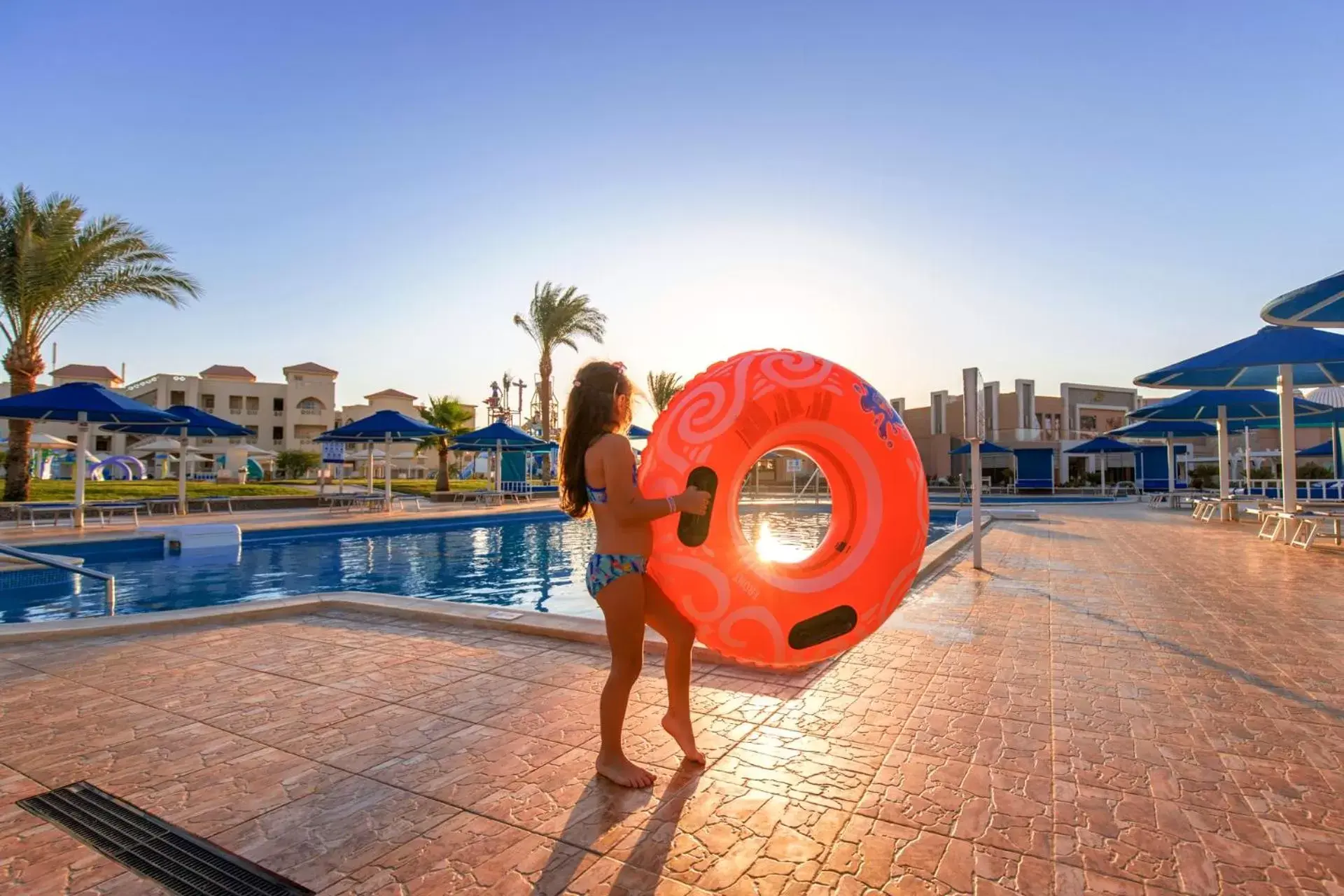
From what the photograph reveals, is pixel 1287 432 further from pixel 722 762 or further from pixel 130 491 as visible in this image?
pixel 130 491

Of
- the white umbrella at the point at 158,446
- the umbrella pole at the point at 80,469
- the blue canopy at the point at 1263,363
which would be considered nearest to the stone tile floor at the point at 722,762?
the blue canopy at the point at 1263,363

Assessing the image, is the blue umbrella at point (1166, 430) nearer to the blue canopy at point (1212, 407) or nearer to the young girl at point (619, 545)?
the blue canopy at point (1212, 407)

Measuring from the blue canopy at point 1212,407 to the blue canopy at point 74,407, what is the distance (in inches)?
901

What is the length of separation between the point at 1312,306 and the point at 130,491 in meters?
28.7

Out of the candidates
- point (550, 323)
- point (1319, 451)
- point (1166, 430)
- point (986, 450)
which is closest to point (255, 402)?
point (550, 323)

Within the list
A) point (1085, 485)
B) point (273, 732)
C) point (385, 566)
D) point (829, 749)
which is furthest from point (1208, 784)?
point (1085, 485)

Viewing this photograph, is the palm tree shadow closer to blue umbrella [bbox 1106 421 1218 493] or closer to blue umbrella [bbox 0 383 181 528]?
blue umbrella [bbox 0 383 181 528]

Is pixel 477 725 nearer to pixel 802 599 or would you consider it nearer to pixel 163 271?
pixel 802 599

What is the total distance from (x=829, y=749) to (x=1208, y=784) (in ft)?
5.12

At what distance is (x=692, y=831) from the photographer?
2.49 m

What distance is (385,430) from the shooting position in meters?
19.3

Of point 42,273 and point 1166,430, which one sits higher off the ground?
point 42,273

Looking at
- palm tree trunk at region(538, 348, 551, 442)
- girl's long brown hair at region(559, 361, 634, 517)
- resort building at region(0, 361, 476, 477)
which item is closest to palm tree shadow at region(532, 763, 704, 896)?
girl's long brown hair at region(559, 361, 634, 517)

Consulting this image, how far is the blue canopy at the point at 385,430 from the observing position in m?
19.4
